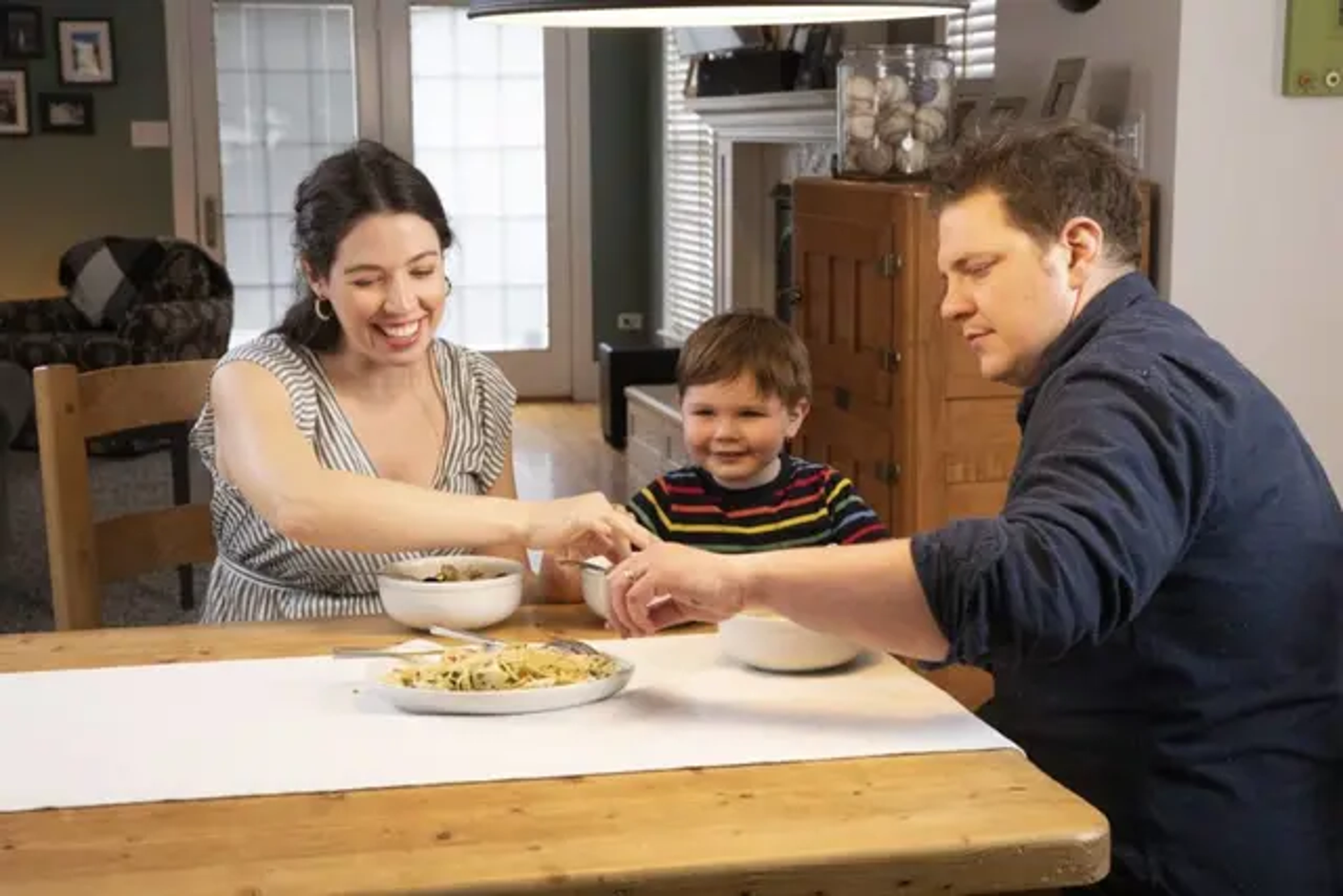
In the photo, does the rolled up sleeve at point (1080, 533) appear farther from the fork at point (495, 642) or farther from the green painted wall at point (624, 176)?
the green painted wall at point (624, 176)

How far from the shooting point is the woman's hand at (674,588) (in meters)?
1.54

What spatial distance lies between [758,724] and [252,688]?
0.51 meters

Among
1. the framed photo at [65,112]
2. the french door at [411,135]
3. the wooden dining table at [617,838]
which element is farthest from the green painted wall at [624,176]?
the wooden dining table at [617,838]

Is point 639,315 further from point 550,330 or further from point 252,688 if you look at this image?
point 252,688

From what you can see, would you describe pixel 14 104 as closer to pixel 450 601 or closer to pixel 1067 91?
pixel 1067 91

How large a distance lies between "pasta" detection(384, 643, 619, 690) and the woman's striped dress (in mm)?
393

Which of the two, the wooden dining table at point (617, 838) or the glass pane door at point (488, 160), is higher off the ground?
the glass pane door at point (488, 160)

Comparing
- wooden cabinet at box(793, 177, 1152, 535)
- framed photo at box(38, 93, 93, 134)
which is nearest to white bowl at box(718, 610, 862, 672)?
wooden cabinet at box(793, 177, 1152, 535)

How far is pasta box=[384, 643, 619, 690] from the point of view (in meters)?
1.61

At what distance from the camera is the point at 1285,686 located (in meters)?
1.55

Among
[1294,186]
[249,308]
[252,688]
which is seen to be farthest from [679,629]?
[249,308]

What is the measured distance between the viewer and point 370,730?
1.55 m

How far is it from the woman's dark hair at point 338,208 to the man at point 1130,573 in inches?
29.1

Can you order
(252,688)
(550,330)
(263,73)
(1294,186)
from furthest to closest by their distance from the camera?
1. (550,330)
2. (263,73)
3. (1294,186)
4. (252,688)
